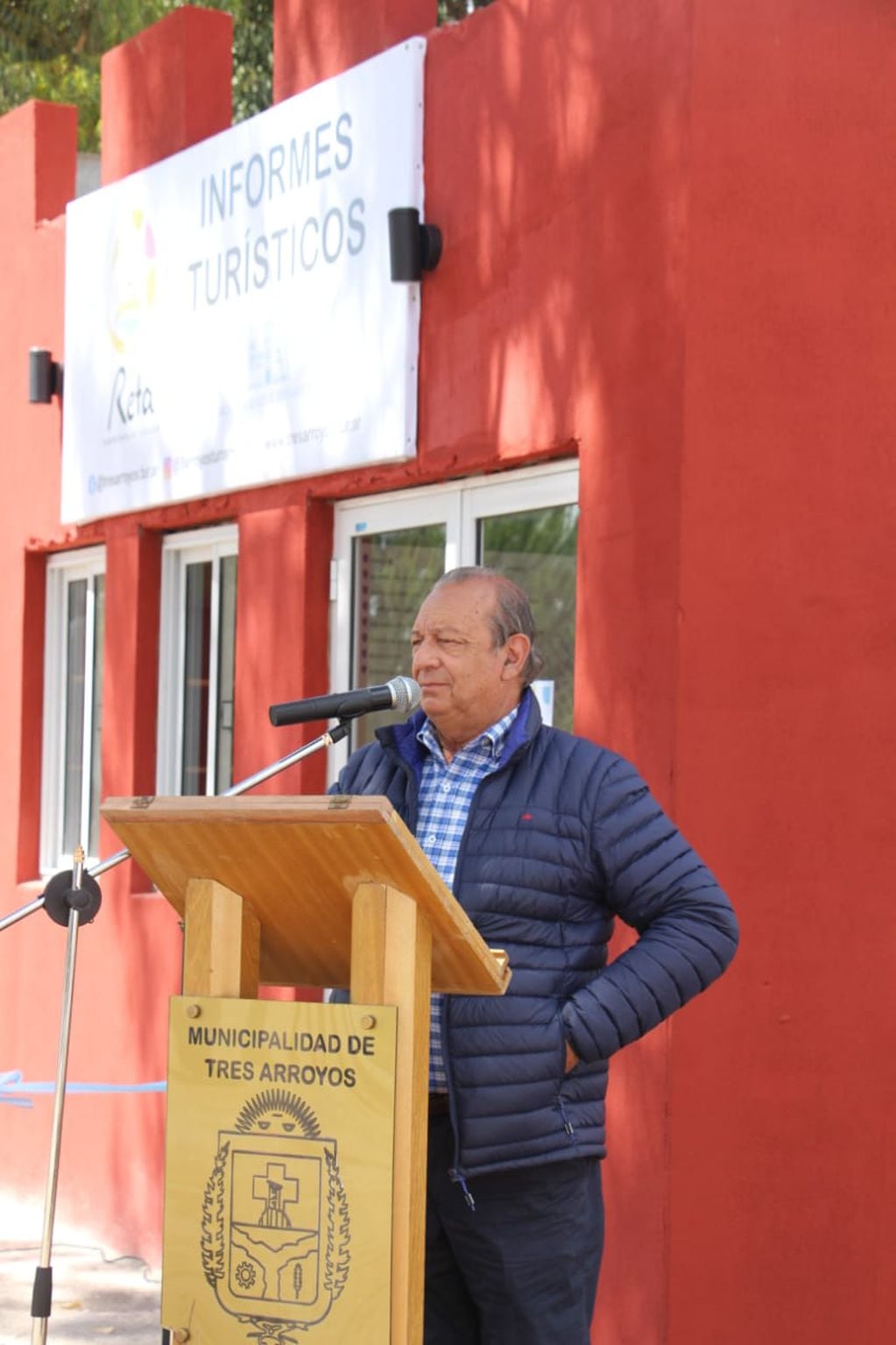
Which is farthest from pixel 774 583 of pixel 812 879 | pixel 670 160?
pixel 670 160

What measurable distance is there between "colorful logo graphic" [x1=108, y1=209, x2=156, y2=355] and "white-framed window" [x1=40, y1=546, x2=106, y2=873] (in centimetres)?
107

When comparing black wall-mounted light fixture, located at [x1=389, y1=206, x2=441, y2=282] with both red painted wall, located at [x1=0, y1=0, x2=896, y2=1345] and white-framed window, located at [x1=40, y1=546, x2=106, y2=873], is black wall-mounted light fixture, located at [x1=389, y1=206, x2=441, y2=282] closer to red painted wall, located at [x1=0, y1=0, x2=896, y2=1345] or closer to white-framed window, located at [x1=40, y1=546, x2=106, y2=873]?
red painted wall, located at [x1=0, y1=0, x2=896, y2=1345]

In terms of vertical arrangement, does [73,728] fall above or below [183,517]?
below

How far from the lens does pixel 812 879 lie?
573 centimetres

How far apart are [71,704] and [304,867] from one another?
6243 millimetres

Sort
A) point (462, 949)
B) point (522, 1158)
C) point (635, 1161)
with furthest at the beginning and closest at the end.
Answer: point (635, 1161)
point (522, 1158)
point (462, 949)

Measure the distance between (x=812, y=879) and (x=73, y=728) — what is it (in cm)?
464

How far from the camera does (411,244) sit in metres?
6.69

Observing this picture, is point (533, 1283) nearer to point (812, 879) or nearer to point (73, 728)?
point (812, 879)

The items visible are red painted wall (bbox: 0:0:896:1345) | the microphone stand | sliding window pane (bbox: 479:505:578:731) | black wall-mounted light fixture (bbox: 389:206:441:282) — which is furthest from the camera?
black wall-mounted light fixture (bbox: 389:206:441:282)

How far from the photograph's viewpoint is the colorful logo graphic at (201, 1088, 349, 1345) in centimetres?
343

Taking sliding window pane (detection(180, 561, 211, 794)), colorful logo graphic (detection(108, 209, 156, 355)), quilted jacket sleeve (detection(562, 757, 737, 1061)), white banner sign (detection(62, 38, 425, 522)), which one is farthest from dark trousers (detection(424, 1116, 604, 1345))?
colorful logo graphic (detection(108, 209, 156, 355))

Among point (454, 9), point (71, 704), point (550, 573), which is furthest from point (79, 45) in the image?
point (550, 573)

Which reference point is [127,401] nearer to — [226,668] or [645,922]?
[226,668]
